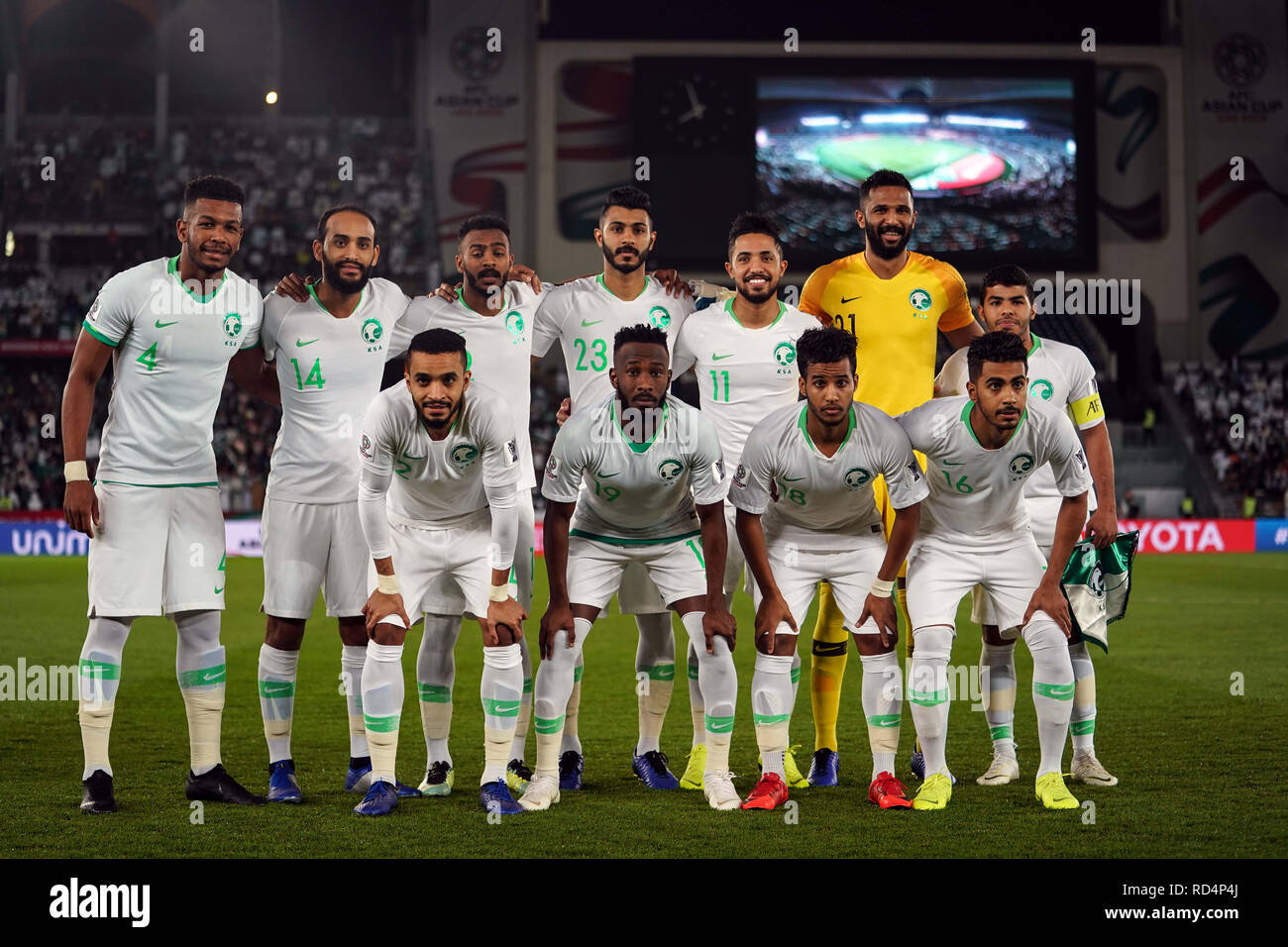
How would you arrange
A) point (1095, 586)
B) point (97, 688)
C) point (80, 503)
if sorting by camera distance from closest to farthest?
point (80, 503), point (97, 688), point (1095, 586)

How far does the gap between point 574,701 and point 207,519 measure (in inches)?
74.3

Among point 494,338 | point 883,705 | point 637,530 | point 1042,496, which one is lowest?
point 883,705

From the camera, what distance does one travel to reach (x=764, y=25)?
30.6 m

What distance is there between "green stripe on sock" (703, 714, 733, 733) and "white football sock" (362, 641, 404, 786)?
1.32m

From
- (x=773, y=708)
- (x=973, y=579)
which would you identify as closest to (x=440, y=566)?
(x=773, y=708)

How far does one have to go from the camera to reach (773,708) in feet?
19.6

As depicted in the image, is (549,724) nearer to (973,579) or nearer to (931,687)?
(931,687)

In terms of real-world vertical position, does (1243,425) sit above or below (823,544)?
above

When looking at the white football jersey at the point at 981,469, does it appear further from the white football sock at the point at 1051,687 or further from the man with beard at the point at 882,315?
the man with beard at the point at 882,315

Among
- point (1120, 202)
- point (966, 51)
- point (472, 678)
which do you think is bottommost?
point (472, 678)

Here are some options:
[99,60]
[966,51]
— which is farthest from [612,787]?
[99,60]

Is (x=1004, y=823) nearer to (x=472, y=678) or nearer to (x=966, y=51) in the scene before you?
(x=472, y=678)

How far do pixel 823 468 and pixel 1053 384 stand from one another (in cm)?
152

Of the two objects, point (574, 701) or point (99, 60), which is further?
point (99, 60)
